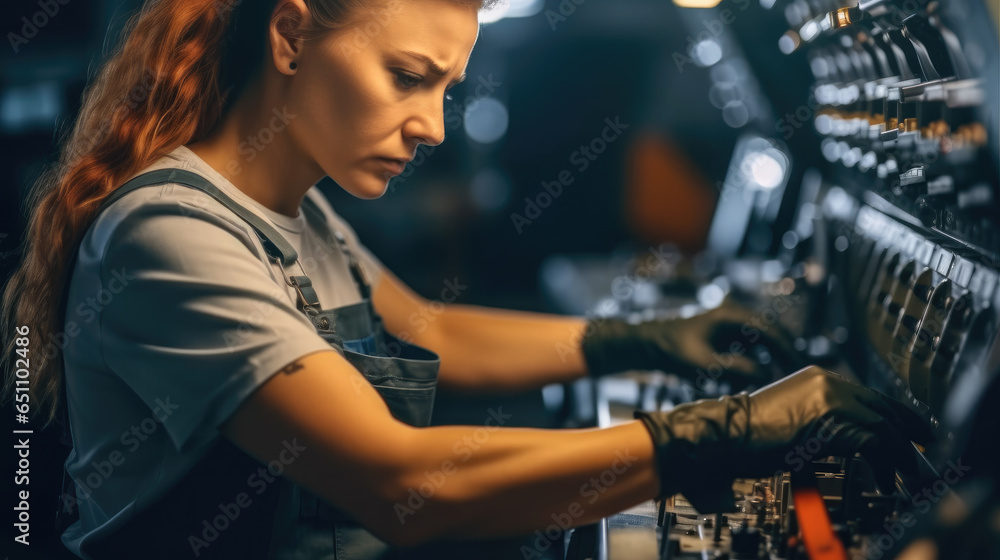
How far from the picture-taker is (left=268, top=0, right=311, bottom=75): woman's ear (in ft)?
4.08

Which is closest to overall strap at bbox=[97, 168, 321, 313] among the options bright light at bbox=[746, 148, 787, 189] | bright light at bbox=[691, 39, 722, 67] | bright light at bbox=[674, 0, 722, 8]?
bright light at bbox=[674, 0, 722, 8]

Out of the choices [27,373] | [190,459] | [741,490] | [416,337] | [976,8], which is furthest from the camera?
[416,337]

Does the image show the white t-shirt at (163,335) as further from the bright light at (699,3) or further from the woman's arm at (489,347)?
the bright light at (699,3)

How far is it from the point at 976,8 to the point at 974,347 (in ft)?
1.39

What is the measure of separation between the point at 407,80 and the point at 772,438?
73cm

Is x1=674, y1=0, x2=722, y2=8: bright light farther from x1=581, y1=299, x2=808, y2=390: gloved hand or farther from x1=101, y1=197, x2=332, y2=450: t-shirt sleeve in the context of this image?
x1=101, y1=197, x2=332, y2=450: t-shirt sleeve

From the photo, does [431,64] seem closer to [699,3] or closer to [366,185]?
[366,185]

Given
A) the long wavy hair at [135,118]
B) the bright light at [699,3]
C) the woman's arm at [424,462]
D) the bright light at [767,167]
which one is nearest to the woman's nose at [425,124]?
the long wavy hair at [135,118]

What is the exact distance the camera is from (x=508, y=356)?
5.86 ft

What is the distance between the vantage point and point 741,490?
4.09 feet

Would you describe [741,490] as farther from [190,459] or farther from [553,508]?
[190,459]

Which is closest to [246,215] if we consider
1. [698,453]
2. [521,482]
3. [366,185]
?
[366,185]

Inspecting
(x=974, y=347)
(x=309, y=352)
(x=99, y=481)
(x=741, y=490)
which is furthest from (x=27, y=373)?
(x=974, y=347)

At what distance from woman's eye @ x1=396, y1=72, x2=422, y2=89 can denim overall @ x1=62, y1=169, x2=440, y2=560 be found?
29 cm
